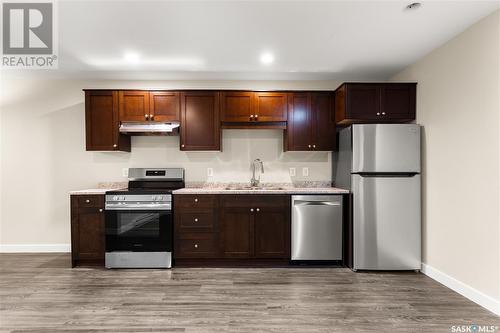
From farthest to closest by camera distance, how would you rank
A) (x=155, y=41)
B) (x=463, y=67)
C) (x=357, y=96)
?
(x=357, y=96) < (x=155, y=41) < (x=463, y=67)

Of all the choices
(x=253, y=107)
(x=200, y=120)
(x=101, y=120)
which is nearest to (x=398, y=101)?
(x=253, y=107)

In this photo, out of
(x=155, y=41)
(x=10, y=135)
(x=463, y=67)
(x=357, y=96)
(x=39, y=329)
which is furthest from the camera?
(x=10, y=135)

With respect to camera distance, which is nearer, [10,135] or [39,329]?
[39,329]

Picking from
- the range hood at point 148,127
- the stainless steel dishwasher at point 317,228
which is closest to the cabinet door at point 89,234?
the range hood at point 148,127

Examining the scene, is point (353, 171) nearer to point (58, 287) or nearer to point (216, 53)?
point (216, 53)

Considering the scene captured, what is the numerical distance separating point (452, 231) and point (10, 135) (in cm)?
586

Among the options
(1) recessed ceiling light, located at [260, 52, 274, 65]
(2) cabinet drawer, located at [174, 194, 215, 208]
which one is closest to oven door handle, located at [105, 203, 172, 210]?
(2) cabinet drawer, located at [174, 194, 215, 208]

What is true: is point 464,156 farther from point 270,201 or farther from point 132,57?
point 132,57

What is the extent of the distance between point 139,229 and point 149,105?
5.42ft

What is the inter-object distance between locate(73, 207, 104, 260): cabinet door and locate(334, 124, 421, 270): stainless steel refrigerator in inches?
125

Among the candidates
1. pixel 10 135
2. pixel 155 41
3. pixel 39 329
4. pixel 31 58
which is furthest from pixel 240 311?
pixel 10 135

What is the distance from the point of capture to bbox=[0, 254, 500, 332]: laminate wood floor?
2439 millimetres

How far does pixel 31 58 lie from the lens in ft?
12.2

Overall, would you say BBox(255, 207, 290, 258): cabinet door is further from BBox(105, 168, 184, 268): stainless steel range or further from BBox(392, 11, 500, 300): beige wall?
BBox(392, 11, 500, 300): beige wall
